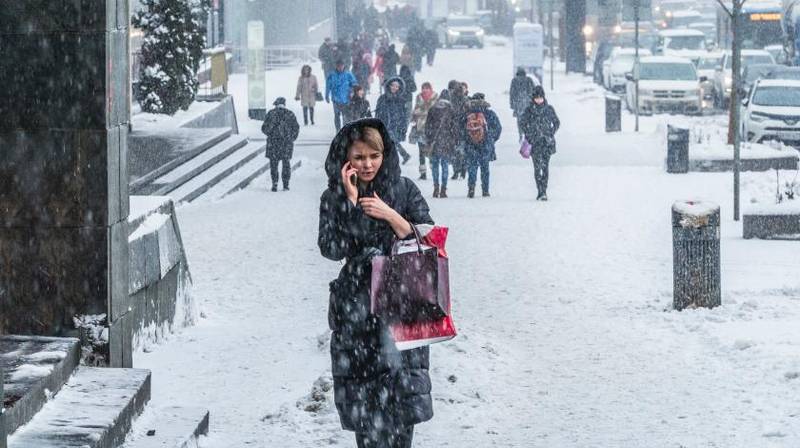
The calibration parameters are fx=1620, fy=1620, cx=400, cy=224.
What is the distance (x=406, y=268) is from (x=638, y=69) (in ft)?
98.2

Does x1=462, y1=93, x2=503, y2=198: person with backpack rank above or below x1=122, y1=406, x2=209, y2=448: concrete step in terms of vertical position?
above

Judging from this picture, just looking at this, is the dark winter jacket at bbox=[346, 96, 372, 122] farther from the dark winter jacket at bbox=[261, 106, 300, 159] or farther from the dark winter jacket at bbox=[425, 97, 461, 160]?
the dark winter jacket at bbox=[425, 97, 461, 160]

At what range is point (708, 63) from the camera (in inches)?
1766

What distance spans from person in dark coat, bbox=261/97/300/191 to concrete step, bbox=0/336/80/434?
539 inches

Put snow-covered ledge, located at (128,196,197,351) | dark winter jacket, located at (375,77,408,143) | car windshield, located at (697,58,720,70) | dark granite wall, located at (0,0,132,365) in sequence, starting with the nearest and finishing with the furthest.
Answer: dark granite wall, located at (0,0,132,365) → snow-covered ledge, located at (128,196,197,351) → dark winter jacket, located at (375,77,408,143) → car windshield, located at (697,58,720,70)

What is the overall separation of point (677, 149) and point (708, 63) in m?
22.4

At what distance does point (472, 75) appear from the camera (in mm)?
A: 54312

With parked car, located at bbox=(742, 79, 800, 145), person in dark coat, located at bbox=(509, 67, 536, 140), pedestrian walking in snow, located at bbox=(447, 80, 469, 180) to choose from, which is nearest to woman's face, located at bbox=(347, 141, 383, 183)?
pedestrian walking in snow, located at bbox=(447, 80, 469, 180)

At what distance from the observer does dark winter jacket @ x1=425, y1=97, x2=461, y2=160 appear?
20.4 m

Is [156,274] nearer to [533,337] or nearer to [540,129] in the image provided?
[533,337]

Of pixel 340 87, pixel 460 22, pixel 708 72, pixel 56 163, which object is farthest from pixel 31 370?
pixel 460 22

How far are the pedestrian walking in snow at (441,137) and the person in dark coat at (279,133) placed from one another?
1988 mm

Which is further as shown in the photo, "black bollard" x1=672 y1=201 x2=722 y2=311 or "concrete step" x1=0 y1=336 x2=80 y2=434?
"black bollard" x1=672 y1=201 x2=722 y2=311

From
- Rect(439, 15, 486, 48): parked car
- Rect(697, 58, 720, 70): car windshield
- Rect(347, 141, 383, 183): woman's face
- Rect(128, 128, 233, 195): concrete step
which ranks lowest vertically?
Rect(128, 128, 233, 195): concrete step
